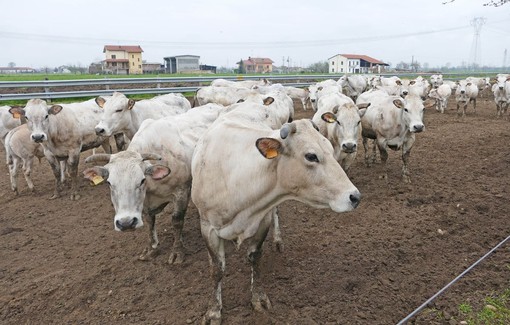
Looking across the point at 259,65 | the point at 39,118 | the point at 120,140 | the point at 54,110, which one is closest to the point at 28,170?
the point at 39,118

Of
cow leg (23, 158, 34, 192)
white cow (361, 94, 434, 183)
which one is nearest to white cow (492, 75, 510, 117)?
white cow (361, 94, 434, 183)

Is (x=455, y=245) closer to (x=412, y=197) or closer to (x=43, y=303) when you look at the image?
(x=412, y=197)

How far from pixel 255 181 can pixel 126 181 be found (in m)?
1.50

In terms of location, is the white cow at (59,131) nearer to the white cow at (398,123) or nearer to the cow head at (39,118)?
the cow head at (39,118)

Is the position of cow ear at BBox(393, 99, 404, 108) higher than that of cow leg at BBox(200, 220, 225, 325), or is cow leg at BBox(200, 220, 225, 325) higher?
cow ear at BBox(393, 99, 404, 108)

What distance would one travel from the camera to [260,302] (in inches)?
151

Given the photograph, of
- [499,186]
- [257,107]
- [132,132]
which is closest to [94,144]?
[132,132]

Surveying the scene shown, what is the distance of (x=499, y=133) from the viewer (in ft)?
39.0

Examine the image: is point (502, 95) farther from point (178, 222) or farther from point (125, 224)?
point (125, 224)

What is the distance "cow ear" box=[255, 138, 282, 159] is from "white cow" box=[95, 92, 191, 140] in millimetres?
4899

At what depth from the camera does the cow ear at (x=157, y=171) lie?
4.09 meters

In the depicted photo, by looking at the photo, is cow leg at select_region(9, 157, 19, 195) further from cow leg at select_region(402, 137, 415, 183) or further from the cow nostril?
cow leg at select_region(402, 137, 415, 183)

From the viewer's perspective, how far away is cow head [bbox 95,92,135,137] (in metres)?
6.96

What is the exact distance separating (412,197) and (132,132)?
18.8 ft
